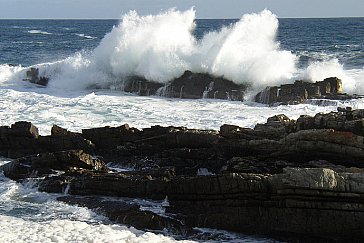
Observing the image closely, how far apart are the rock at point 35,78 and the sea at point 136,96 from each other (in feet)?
1.35

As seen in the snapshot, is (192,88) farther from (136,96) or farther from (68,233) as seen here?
(68,233)

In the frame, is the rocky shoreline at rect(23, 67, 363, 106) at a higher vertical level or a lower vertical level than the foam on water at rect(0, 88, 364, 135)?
higher

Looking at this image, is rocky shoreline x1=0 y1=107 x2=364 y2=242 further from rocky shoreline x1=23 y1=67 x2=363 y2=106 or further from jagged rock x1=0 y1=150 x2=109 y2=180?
rocky shoreline x1=23 y1=67 x2=363 y2=106

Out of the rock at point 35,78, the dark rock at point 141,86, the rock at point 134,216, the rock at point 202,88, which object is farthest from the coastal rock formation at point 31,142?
the rock at point 35,78

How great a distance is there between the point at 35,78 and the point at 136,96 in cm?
844

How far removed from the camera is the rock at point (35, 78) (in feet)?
96.7

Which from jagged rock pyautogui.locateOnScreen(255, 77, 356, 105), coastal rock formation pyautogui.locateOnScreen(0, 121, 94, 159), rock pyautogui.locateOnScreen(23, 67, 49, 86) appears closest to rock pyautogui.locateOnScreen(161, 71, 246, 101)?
jagged rock pyautogui.locateOnScreen(255, 77, 356, 105)

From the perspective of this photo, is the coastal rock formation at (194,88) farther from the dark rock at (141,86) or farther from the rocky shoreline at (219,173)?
the rocky shoreline at (219,173)

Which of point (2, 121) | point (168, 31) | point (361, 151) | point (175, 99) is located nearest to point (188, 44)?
point (168, 31)

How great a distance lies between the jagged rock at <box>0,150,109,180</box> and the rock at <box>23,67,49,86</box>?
17.6 meters

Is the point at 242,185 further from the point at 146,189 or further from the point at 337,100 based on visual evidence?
the point at 337,100

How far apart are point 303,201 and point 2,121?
12734 millimetres

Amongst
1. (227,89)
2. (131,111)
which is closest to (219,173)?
(131,111)

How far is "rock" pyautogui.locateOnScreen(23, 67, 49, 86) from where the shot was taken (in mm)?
29469
